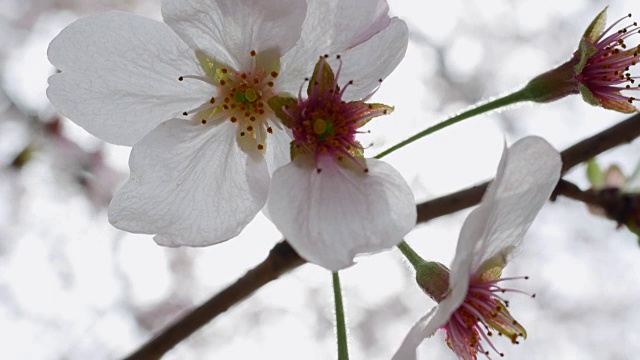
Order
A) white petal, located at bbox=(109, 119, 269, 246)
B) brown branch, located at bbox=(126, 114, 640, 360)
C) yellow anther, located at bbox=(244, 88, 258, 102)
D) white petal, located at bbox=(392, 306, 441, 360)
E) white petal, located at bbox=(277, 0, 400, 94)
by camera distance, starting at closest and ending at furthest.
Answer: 1. white petal, located at bbox=(392, 306, 441, 360)
2. white petal, located at bbox=(277, 0, 400, 94)
3. white petal, located at bbox=(109, 119, 269, 246)
4. yellow anther, located at bbox=(244, 88, 258, 102)
5. brown branch, located at bbox=(126, 114, 640, 360)

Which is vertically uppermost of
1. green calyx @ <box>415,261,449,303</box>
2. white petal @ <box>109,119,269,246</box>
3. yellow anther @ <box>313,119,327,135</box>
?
yellow anther @ <box>313,119,327,135</box>

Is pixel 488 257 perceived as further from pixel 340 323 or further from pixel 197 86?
pixel 197 86

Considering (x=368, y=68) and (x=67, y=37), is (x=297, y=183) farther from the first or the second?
(x=67, y=37)

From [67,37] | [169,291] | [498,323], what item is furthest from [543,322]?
[67,37]

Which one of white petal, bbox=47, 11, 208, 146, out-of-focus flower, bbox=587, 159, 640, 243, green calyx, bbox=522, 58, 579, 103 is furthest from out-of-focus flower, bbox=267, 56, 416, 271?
out-of-focus flower, bbox=587, 159, 640, 243

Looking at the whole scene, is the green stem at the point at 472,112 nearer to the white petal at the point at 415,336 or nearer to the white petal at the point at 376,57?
the white petal at the point at 376,57

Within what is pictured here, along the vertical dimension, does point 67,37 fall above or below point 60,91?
above

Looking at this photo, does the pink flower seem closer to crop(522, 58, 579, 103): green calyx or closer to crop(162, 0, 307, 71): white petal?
crop(522, 58, 579, 103): green calyx

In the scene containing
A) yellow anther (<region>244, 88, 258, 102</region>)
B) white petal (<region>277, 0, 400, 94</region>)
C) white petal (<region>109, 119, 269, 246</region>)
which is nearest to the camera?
white petal (<region>277, 0, 400, 94</region>)
